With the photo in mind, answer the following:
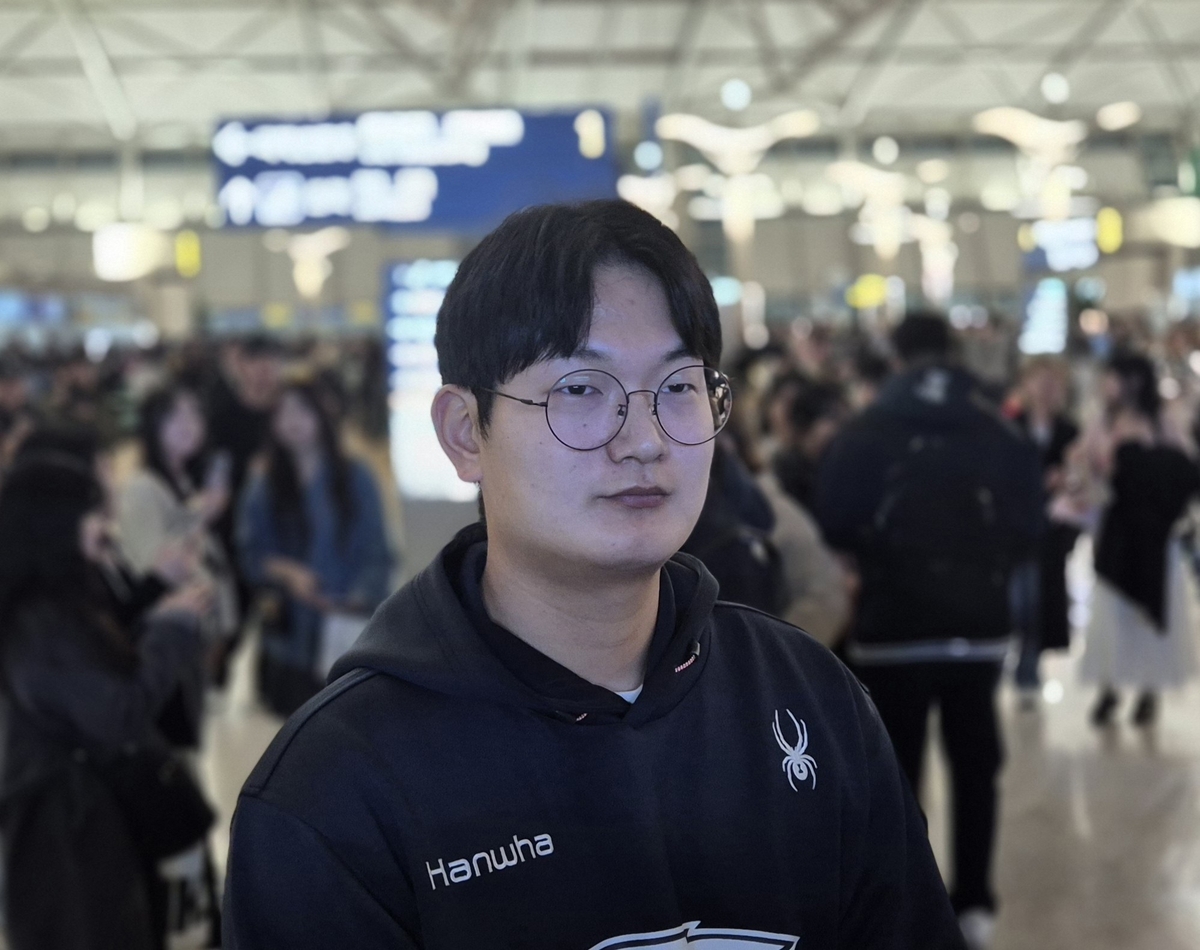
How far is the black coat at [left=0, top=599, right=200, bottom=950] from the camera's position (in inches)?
137

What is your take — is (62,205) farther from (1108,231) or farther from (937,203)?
(1108,231)

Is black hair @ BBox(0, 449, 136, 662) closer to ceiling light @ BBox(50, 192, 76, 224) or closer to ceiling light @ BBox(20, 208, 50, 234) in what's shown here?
ceiling light @ BBox(20, 208, 50, 234)

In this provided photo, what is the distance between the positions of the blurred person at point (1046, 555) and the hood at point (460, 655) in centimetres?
584

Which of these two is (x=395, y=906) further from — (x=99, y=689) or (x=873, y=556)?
(x=873, y=556)

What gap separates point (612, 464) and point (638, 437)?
0.04 metres

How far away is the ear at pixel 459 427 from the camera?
1609 mm

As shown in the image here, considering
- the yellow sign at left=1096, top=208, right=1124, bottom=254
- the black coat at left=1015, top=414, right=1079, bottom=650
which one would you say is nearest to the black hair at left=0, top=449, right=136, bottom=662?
the black coat at left=1015, top=414, right=1079, bottom=650

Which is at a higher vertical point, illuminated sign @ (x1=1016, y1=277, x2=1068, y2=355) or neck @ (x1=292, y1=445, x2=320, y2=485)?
illuminated sign @ (x1=1016, y1=277, x2=1068, y2=355)

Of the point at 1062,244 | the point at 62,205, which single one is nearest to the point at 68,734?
the point at 1062,244

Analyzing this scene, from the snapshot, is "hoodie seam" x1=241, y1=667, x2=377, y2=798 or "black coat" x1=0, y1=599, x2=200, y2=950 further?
"black coat" x1=0, y1=599, x2=200, y2=950

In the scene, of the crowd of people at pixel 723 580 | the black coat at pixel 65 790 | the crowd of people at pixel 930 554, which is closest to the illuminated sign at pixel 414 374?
the crowd of people at pixel 723 580

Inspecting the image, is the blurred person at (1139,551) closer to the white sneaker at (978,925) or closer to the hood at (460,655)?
the white sneaker at (978,925)

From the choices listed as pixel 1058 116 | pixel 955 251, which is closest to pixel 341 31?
pixel 1058 116

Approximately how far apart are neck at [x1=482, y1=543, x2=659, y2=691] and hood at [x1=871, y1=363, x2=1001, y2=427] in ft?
10.3
